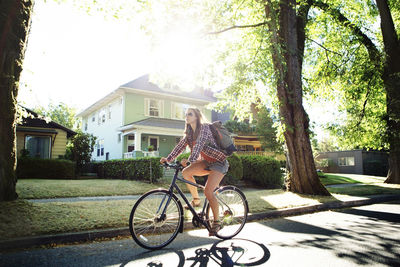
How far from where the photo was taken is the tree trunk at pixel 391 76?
13178 millimetres

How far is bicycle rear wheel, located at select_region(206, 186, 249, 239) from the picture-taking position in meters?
4.28

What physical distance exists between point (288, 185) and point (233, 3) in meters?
7.81

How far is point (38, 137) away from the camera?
1880 cm

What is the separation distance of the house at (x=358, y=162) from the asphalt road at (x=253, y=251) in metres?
32.7

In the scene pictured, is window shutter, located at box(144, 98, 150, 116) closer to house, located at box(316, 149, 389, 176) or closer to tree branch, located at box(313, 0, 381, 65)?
tree branch, located at box(313, 0, 381, 65)

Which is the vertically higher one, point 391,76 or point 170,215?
point 391,76

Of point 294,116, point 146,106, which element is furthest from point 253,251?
point 146,106

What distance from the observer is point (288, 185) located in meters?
9.94

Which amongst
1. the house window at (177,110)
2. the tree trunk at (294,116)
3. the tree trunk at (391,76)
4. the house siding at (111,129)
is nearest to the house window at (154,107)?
the house window at (177,110)

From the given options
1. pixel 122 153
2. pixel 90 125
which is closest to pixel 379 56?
pixel 122 153

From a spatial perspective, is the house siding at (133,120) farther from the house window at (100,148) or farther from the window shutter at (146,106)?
the house window at (100,148)

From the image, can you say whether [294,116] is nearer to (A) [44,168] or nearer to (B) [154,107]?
(A) [44,168]

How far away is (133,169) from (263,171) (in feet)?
22.8

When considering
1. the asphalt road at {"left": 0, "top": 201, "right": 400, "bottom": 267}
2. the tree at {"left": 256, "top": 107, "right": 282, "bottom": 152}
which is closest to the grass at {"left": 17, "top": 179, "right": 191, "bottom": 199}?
the asphalt road at {"left": 0, "top": 201, "right": 400, "bottom": 267}
